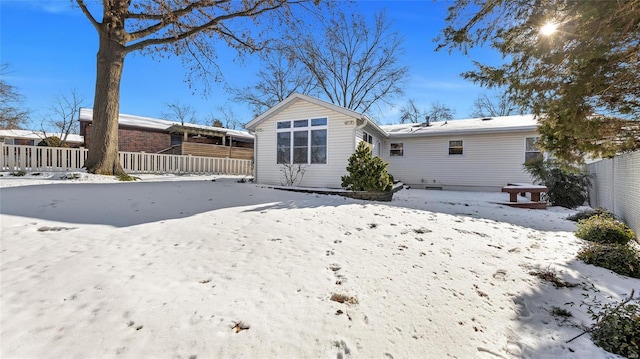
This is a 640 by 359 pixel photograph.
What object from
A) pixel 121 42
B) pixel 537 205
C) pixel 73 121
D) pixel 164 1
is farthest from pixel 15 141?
pixel 537 205

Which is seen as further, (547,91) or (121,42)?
(121,42)

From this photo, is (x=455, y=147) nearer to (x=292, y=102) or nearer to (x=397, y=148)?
(x=397, y=148)

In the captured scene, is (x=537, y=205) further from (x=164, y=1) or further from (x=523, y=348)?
(x=164, y=1)

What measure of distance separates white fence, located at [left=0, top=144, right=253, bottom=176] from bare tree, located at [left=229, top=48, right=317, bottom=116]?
9462mm

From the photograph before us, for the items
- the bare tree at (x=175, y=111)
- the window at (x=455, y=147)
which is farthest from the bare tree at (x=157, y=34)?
the bare tree at (x=175, y=111)

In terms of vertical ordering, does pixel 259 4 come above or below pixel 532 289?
above

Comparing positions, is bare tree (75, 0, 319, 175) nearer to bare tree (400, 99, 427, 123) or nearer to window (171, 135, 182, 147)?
window (171, 135, 182, 147)

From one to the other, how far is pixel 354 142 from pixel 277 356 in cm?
835

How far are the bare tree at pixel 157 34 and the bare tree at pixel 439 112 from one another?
2614 cm

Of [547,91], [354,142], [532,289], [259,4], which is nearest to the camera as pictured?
[532,289]

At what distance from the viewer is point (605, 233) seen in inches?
186

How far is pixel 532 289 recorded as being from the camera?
298 cm

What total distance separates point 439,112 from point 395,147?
21095 mm

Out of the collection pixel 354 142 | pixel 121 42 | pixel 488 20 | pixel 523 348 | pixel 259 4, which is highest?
pixel 259 4
